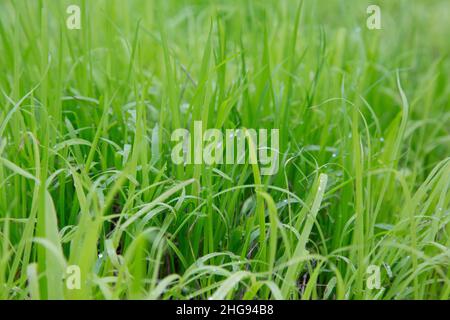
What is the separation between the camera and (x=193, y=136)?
1610mm

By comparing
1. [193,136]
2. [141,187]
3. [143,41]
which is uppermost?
[143,41]

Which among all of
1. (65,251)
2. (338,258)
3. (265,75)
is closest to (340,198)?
(338,258)

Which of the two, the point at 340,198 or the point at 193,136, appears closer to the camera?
the point at 193,136

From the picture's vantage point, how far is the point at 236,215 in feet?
5.55

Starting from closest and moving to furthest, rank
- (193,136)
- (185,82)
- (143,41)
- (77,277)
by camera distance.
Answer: (77,277) → (193,136) → (185,82) → (143,41)

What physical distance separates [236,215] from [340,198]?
0.28 m

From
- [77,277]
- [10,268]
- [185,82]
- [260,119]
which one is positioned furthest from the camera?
[185,82]

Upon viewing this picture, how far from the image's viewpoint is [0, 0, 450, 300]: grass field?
4.50 ft

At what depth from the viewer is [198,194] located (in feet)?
5.19

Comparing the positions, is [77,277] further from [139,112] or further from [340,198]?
[340,198]

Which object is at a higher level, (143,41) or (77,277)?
(143,41)

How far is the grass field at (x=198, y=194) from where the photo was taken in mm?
1371

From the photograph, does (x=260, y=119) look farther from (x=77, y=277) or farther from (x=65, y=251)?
(x=77, y=277)

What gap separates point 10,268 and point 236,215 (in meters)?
0.53
